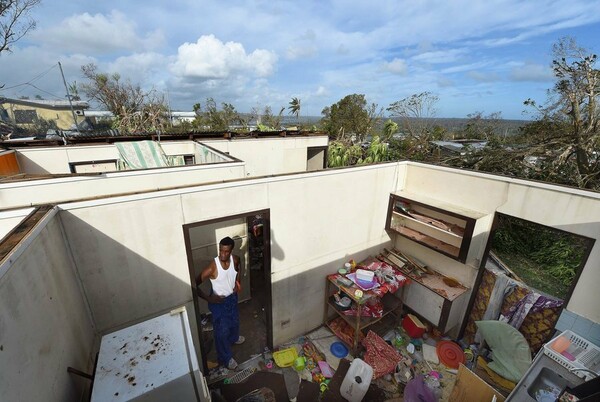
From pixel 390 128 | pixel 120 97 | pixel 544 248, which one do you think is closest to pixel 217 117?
pixel 120 97

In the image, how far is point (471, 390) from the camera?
3.30 meters

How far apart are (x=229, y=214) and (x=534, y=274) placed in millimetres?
9090

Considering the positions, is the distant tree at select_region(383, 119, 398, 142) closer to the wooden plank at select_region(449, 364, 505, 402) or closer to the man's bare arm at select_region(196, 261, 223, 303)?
the wooden plank at select_region(449, 364, 505, 402)

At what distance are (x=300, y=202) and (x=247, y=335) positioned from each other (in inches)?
113

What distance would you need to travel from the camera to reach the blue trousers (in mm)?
3838

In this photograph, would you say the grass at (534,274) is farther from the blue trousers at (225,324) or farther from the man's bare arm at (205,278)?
the man's bare arm at (205,278)

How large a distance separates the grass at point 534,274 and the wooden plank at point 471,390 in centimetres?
524

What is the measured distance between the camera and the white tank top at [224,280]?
359 centimetres

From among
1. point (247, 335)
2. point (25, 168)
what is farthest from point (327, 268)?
point (25, 168)

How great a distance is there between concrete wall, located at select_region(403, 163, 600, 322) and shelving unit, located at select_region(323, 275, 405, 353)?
146 centimetres

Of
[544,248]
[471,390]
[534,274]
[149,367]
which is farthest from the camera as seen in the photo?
[544,248]

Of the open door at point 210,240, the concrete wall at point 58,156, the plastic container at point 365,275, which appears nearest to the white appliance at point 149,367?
the open door at point 210,240

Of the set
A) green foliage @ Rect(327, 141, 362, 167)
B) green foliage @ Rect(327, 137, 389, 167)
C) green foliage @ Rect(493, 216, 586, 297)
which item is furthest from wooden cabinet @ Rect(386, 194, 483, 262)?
green foliage @ Rect(327, 141, 362, 167)

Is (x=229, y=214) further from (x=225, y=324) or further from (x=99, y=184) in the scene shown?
(x=225, y=324)
